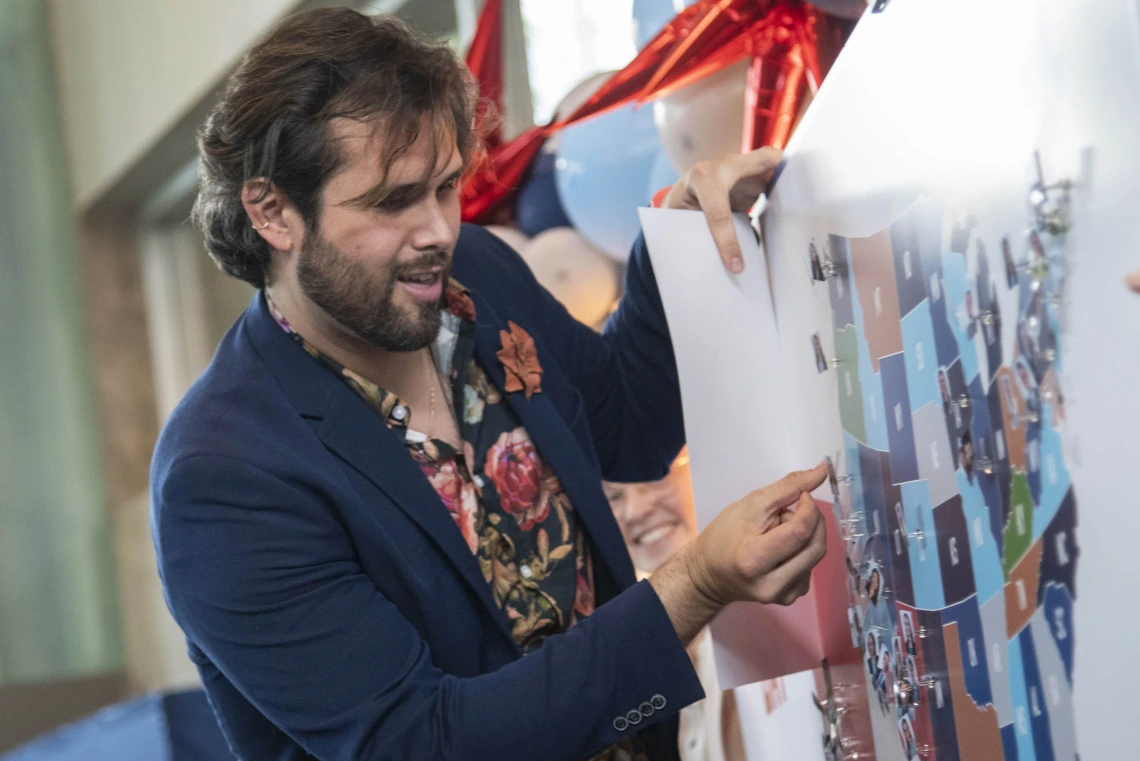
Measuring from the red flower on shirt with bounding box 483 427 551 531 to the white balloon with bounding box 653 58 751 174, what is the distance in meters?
0.48

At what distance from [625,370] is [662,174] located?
1.23 ft

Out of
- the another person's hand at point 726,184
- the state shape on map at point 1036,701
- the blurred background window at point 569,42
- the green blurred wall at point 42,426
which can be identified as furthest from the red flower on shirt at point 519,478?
the green blurred wall at point 42,426

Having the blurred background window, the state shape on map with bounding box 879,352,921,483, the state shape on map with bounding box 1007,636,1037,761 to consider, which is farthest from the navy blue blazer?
the blurred background window

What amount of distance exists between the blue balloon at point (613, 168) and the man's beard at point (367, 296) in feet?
2.17

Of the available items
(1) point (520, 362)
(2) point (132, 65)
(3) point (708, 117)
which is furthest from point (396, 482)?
(2) point (132, 65)

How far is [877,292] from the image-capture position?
2.61ft

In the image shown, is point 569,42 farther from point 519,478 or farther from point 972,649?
point 972,649

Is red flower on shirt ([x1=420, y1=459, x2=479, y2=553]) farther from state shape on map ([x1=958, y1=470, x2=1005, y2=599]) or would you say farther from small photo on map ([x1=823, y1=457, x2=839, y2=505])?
state shape on map ([x1=958, y1=470, x2=1005, y2=599])

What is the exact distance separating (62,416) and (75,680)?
3.10 feet

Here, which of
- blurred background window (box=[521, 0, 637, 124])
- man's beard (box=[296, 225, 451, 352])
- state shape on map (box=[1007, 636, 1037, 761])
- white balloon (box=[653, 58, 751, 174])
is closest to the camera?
state shape on map (box=[1007, 636, 1037, 761])

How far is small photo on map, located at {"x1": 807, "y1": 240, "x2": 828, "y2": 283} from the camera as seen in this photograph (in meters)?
0.94

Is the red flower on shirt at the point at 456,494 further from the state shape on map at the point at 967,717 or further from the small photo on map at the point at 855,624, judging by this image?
the state shape on map at the point at 967,717

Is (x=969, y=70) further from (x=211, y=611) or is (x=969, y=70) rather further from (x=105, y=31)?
(x=105, y=31)

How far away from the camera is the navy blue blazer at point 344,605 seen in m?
0.96
